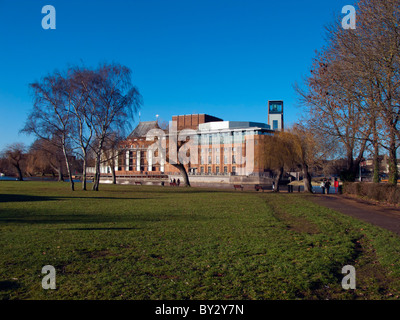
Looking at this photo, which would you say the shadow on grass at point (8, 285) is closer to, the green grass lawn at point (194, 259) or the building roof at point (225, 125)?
the green grass lawn at point (194, 259)

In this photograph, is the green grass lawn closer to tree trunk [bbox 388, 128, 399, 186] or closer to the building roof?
tree trunk [bbox 388, 128, 399, 186]

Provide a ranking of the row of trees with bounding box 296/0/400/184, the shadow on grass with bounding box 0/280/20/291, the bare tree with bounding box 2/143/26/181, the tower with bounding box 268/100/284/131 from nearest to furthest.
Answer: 1. the shadow on grass with bounding box 0/280/20/291
2. the row of trees with bounding box 296/0/400/184
3. the bare tree with bounding box 2/143/26/181
4. the tower with bounding box 268/100/284/131

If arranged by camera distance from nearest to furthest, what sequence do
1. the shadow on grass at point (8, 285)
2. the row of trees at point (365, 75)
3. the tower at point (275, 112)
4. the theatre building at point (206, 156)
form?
the shadow on grass at point (8, 285) → the row of trees at point (365, 75) → the theatre building at point (206, 156) → the tower at point (275, 112)

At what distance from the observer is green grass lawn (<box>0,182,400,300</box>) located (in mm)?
5254

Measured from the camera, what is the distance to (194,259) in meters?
7.12

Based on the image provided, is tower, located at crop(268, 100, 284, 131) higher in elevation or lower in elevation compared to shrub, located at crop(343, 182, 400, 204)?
higher

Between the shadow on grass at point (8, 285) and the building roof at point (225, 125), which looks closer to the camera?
the shadow on grass at point (8, 285)

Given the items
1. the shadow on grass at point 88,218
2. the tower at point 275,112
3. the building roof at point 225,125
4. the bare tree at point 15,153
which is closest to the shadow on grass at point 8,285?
the shadow on grass at point 88,218

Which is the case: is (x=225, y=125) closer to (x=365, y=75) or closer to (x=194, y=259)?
(x=365, y=75)

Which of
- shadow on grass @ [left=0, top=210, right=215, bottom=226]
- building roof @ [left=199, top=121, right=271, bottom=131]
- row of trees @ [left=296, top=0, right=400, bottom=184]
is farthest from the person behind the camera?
building roof @ [left=199, top=121, right=271, bottom=131]

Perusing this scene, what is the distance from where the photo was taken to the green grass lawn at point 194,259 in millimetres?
5254

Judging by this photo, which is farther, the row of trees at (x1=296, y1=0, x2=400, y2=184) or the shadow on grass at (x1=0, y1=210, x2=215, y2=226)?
the row of trees at (x1=296, y1=0, x2=400, y2=184)

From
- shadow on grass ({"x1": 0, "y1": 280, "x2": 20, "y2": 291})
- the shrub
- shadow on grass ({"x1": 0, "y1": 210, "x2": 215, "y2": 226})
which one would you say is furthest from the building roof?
shadow on grass ({"x1": 0, "y1": 280, "x2": 20, "y2": 291})
